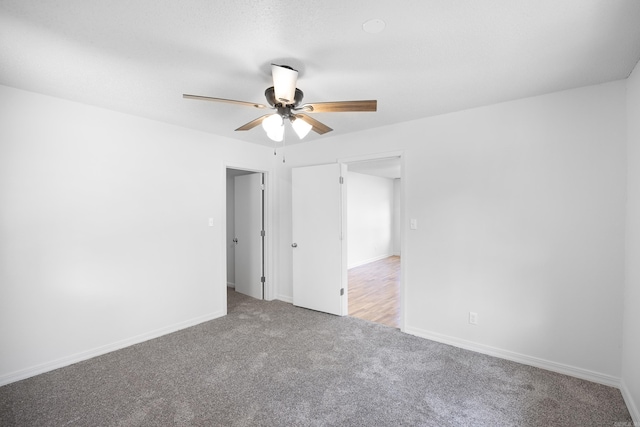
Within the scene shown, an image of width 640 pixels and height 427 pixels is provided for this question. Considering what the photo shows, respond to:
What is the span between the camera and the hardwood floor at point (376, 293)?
3852 millimetres

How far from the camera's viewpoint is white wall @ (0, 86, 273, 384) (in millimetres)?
2371

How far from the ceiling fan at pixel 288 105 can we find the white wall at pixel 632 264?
1834 mm

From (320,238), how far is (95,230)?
2475mm

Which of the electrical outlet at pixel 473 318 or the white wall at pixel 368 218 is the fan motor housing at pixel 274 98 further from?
the white wall at pixel 368 218

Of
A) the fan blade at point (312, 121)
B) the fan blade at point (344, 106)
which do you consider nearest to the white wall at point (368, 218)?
the fan blade at point (312, 121)

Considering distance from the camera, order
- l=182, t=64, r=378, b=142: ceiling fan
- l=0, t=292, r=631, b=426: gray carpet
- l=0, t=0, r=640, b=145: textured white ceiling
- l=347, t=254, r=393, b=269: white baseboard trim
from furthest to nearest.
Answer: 1. l=347, t=254, r=393, b=269: white baseboard trim
2. l=0, t=292, r=631, b=426: gray carpet
3. l=182, t=64, r=378, b=142: ceiling fan
4. l=0, t=0, r=640, b=145: textured white ceiling

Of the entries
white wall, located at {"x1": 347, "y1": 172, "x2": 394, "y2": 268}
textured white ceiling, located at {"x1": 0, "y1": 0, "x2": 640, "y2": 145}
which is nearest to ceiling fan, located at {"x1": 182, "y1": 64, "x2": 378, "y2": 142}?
textured white ceiling, located at {"x1": 0, "y1": 0, "x2": 640, "y2": 145}

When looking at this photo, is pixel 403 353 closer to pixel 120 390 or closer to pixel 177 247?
pixel 120 390

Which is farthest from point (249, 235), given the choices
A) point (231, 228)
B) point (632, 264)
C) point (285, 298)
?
point (632, 264)

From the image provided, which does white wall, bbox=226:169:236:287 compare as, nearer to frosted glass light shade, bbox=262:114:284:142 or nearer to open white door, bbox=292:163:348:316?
open white door, bbox=292:163:348:316

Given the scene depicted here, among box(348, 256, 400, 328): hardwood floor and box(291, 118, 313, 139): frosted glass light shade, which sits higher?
box(291, 118, 313, 139): frosted glass light shade

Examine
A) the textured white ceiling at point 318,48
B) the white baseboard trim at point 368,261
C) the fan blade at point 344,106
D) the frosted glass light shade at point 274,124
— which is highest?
the textured white ceiling at point 318,48

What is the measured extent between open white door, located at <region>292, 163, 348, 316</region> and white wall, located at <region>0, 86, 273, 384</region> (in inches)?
44.3

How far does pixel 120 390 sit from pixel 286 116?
246 centimetres
